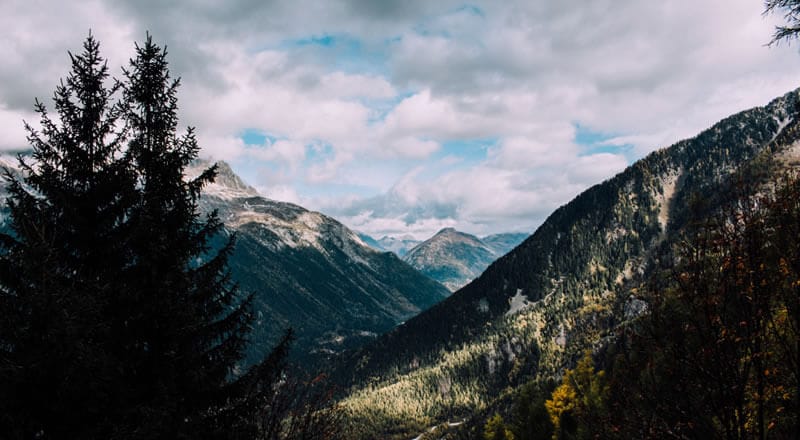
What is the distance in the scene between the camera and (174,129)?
54.1 ft

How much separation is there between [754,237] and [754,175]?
208 cm

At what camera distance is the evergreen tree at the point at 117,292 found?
8375 millimetres

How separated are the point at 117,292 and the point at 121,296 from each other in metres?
0.59

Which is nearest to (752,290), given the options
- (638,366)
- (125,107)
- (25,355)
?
(638,366)

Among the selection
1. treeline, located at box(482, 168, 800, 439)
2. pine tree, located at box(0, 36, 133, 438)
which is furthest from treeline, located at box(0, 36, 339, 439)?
treeline, located at box(482, 168, 800, 439)

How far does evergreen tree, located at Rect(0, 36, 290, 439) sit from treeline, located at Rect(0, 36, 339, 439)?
0.13 feet

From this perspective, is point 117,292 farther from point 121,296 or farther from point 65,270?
point 65,270

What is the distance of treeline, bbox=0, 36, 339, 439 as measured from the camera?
27.7ft

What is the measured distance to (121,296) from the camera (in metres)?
12.3

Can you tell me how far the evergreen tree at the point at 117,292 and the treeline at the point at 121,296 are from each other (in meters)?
0.04

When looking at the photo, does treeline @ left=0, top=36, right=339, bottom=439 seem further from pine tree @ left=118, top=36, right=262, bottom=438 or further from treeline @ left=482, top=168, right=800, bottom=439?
treeline @ left=482, top=168, right=800, bottom=439

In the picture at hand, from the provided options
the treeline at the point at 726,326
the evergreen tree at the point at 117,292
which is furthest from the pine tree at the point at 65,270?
the treeline at the point at 726,326

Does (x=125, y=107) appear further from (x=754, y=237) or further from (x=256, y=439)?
(x=754, y=237)

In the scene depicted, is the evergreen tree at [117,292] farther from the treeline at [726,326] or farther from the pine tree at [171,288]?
the treeline at [726,326]
